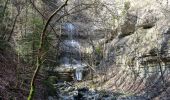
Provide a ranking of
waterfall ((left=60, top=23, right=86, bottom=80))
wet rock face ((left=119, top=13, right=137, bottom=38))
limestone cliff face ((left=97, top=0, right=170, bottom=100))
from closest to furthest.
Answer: limestone cliff face ((left=97, top=0, right=170, bottom=100))
wet rock face ((left=119, top=13, right=137, bottom=38))
waterfall ((left=60, top=23, right=86, bottom=80))

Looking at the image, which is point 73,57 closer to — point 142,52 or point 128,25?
point 128,25

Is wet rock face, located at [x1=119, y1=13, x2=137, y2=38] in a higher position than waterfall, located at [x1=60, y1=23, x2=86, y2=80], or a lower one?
higher

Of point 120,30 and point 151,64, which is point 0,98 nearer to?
point 151,64

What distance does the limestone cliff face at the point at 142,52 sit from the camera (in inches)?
892

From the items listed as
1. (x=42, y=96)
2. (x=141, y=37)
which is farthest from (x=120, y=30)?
(x=42, y=96)

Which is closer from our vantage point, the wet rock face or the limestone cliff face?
the limestone cliff face

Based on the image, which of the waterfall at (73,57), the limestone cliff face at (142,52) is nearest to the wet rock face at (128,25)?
the limestone cliff face at (142,52)

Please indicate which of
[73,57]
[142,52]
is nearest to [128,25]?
[142,52]

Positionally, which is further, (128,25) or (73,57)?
(73,57)

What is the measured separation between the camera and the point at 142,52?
2559 centimetres

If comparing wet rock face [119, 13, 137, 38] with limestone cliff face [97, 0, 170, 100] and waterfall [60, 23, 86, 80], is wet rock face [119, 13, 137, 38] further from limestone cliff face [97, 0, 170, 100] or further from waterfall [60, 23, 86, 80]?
waterfall [60, 23, 86, 80]

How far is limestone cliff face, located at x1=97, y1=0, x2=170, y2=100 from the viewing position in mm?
22656

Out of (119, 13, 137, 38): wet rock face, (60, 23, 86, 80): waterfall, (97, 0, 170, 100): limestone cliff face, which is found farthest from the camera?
(60, 23, 86, 80): waterfall

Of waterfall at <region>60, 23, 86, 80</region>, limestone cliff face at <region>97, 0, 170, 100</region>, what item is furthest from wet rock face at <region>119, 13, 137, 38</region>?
waterfall at <region>60, 23, 86, 80</region>
